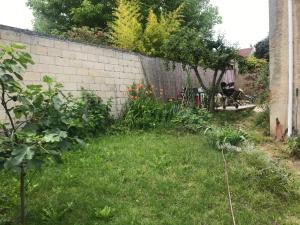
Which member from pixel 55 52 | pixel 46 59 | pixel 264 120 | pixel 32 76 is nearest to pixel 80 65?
pixel 55 52

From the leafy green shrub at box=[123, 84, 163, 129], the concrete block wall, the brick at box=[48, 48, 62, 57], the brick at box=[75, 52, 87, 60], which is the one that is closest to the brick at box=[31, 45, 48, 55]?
the concrete block wall

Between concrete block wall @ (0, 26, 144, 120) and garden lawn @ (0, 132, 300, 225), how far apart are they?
1864 mm

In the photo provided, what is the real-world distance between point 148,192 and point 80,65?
13.5 ft

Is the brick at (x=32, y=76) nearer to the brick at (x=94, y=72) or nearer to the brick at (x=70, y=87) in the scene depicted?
the brick at (x=70, y=87)

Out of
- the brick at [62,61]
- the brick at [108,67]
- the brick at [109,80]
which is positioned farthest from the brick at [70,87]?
the brick at [108,67]

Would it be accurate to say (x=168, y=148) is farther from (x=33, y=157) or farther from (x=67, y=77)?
(x=33, y=157)

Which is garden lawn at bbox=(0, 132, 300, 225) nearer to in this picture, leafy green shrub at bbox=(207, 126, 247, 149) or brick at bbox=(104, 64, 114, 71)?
leafy green shrub at bbox=(207, 126, 247, 149)

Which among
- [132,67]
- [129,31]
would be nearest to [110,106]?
[132,67]

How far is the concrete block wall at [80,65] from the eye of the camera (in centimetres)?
618

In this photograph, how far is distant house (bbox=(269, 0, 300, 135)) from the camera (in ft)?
23.3

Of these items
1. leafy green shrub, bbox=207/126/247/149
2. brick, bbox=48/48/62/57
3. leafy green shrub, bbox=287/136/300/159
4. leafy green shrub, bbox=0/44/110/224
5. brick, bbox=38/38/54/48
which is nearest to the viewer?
leafy green shrub, bbox=0/44/110/224

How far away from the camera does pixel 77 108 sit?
3.69 metres

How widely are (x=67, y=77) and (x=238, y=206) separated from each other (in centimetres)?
437

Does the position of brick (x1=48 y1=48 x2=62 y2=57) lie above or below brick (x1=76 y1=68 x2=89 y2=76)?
above
